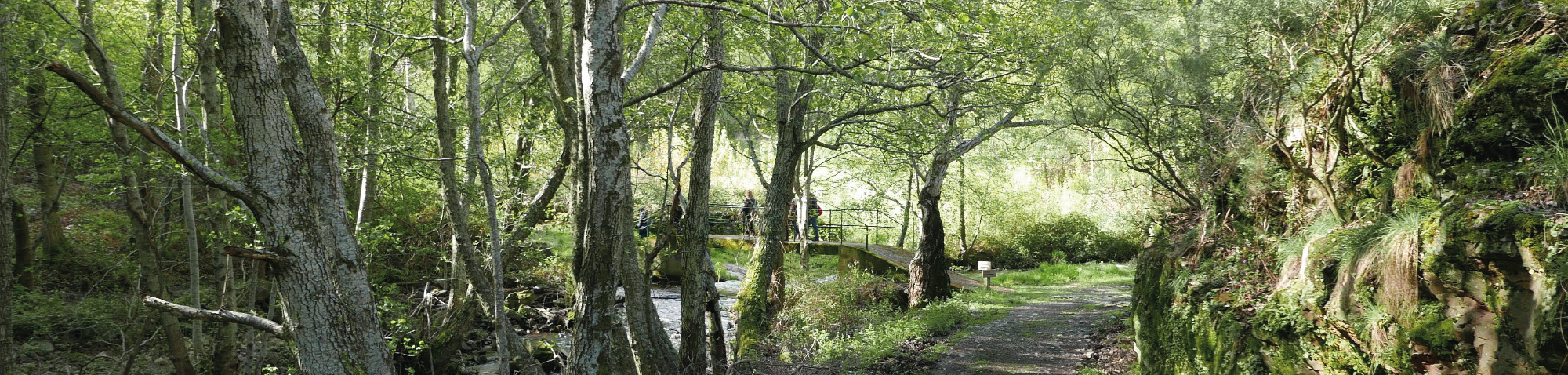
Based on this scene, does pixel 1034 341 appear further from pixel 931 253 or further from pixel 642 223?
pixel 642 223

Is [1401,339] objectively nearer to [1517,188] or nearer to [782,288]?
[1517,188]

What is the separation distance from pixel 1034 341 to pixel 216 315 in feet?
25.4

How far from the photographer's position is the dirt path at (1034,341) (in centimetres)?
782

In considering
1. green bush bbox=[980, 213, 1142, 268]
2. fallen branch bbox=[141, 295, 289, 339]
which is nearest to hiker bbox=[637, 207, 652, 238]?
fallen branch bbox=[141, 295, 289, 339]

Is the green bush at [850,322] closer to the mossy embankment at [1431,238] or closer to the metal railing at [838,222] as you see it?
the mossy embankment at [1431,238]

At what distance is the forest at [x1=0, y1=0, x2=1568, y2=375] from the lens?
371 cm

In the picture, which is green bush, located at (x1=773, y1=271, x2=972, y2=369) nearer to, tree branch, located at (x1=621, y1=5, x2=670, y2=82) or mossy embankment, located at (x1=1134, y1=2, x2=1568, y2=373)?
mossy embankment, located at (x1=1134, y1=2, x2=1568, y2=373)

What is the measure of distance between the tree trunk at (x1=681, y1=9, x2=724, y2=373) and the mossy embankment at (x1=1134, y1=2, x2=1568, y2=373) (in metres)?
3.97

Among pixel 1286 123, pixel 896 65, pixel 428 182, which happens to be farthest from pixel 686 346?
pixel 428 182

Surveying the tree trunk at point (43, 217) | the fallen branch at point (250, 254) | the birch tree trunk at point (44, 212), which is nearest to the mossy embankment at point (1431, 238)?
the fallen branch at point (250, 254)

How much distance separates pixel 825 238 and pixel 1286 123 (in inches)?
574

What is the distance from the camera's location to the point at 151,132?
413 centimetres

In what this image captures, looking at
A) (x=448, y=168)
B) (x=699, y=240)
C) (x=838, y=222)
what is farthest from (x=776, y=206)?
(x=838, y=222)

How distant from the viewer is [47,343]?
352 inches
